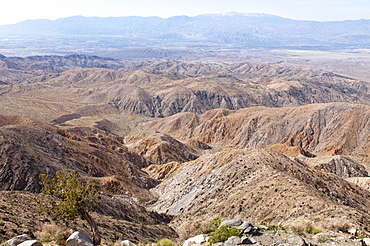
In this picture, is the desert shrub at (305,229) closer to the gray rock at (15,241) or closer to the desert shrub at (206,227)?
the desert shrub at (206,227)

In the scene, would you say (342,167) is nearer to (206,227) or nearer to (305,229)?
(305,229)

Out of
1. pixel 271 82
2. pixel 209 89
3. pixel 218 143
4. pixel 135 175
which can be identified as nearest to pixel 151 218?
pixel 135 175

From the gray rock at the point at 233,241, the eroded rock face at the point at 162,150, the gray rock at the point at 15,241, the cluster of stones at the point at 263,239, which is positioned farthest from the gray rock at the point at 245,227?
the eroded rock face at the point at 162,150

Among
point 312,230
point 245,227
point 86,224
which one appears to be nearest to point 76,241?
point 245,227

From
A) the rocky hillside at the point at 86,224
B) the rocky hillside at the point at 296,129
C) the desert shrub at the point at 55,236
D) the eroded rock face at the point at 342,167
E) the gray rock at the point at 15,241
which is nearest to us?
the gray rock at the point at 15,241

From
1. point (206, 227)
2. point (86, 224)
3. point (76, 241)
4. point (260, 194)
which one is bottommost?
point (260, 194)

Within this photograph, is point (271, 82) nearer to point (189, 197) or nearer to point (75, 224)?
point (189, 197)

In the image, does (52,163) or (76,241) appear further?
(52,163)

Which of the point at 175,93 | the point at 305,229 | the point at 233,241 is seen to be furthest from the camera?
the point at 175,93

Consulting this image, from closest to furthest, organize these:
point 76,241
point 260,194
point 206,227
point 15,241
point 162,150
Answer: point 15,241
point 76,241
point 206,227
point 260,194
point 162,150
